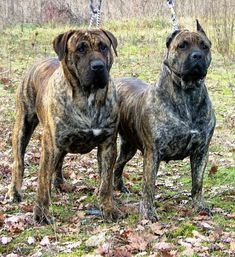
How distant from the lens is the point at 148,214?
19.0 feet

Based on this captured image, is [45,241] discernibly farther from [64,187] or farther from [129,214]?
[64,187]

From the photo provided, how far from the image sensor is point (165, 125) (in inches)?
225

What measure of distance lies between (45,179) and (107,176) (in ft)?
2.02

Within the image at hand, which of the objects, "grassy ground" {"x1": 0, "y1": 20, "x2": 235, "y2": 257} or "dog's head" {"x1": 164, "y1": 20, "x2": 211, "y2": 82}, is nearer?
"grassy ground" {"x1": 0, "y1": 20, "x2": 235, "y2": 257}

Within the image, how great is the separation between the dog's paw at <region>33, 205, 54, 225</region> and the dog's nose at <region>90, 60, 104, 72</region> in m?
1.51

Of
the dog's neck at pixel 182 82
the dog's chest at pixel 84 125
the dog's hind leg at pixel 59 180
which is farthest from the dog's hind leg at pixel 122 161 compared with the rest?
the dog's neck at pixel 182 82

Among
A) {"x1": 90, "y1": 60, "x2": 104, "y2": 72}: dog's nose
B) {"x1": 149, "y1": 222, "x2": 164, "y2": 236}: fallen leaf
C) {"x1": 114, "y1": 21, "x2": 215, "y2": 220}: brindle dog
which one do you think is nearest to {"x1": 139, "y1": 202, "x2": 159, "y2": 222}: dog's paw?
{"x1": 114, "y1": 21, "x2": 215, "y2": 220}: brindle dog

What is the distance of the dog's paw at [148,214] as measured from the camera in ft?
19.0

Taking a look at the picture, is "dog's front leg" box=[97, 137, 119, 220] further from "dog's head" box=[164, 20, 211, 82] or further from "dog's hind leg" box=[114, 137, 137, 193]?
"dog's hind leg" box=[114, 137, 137, 193]

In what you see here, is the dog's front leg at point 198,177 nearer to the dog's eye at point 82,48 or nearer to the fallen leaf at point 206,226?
the fallen leaf at point 206,226

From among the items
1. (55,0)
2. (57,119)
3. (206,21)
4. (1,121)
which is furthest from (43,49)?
(57,119)

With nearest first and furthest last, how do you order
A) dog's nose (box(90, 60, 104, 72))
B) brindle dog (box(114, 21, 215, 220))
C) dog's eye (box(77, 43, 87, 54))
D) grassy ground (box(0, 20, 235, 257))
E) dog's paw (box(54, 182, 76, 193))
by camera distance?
grassy ground (box(0, 20, 235, 257))
dog's nose (box(90, 60, 104, 72))
dog's eye (box(77, 43, 87, 54))
brindle dog (box(114, 21, 215, 220))
dog's paw (box(54, 182, 76, 193))

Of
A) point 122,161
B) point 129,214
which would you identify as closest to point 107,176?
point 129,214

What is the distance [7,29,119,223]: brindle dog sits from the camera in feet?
18.1
